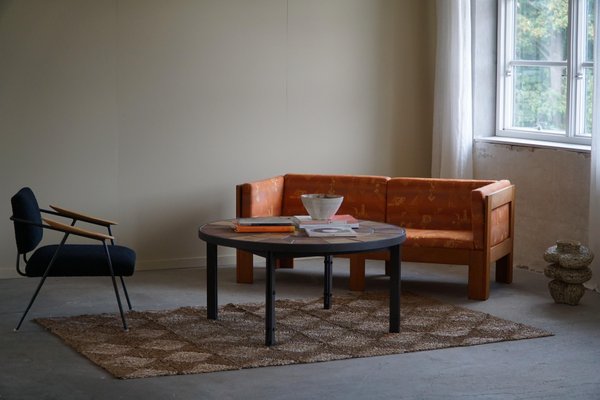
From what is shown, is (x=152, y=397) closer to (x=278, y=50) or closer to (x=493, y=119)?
(x=278, y=50)

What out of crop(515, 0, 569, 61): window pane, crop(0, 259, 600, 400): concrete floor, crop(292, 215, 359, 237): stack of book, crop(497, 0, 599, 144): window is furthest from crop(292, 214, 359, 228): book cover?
crop(515, 0, 569, 61): window pane

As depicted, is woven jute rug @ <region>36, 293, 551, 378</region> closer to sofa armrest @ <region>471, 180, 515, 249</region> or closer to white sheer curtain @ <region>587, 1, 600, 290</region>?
sofa armrest @ <region>471, 180, 515, 249</region>

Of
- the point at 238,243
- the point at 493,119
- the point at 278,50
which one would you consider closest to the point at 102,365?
the point at 238,243

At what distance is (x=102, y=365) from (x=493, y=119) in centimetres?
437

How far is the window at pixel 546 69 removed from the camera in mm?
7375

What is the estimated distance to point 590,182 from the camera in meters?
6.95

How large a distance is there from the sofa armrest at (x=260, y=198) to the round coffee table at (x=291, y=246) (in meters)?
1.01

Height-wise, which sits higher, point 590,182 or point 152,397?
point 590,182

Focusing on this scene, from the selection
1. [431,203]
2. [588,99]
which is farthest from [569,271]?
[588,99]

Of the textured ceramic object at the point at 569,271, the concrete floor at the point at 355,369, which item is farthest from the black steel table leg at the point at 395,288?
the textured ceramic object at the point at 569,271

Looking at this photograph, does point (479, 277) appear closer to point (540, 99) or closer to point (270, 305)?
point (270, 305)

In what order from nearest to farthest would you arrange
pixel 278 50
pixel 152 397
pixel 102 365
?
pixel 152 397
pixel 102 365
pixel 278 50

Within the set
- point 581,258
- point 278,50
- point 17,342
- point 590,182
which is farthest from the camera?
point 278,50

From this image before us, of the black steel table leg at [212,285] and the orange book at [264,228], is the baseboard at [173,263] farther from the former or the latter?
the orange book at [264,228]
